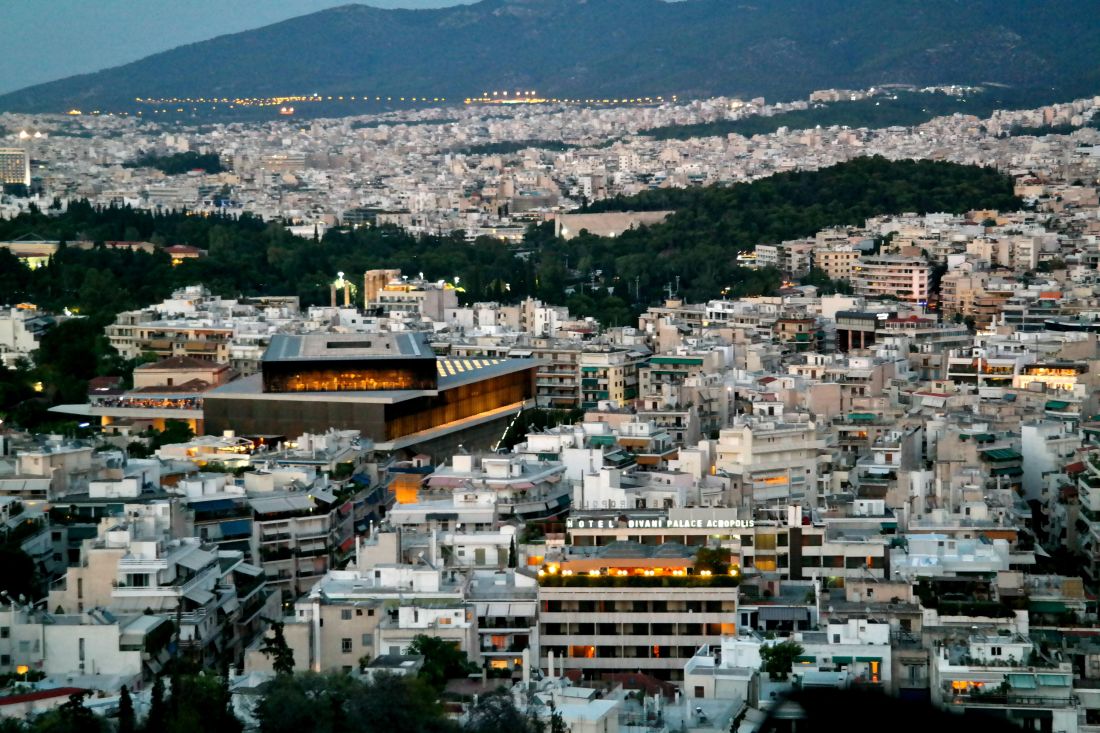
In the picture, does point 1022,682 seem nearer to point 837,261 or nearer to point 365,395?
point 365,395

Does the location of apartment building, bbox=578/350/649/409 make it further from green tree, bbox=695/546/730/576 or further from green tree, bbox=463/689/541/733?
green tree, bbox=463/689/541/733

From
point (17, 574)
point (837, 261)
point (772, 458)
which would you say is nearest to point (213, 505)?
point (17, 574)

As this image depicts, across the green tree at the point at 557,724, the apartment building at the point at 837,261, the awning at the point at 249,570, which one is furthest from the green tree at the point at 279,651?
the apartment building at the point at 837,261

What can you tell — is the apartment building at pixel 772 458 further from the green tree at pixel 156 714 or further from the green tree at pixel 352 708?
the green tree at pixel 156 714

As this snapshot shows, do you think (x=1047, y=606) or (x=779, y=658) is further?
(x=1047, y=606)

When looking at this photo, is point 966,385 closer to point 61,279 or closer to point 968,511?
point 968,511

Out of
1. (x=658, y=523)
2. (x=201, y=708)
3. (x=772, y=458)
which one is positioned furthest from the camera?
(x=772, y=458)

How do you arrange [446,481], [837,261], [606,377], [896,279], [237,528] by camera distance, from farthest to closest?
[837,261] < [896,279] < [606,377] < [446,481] < [237,528]
